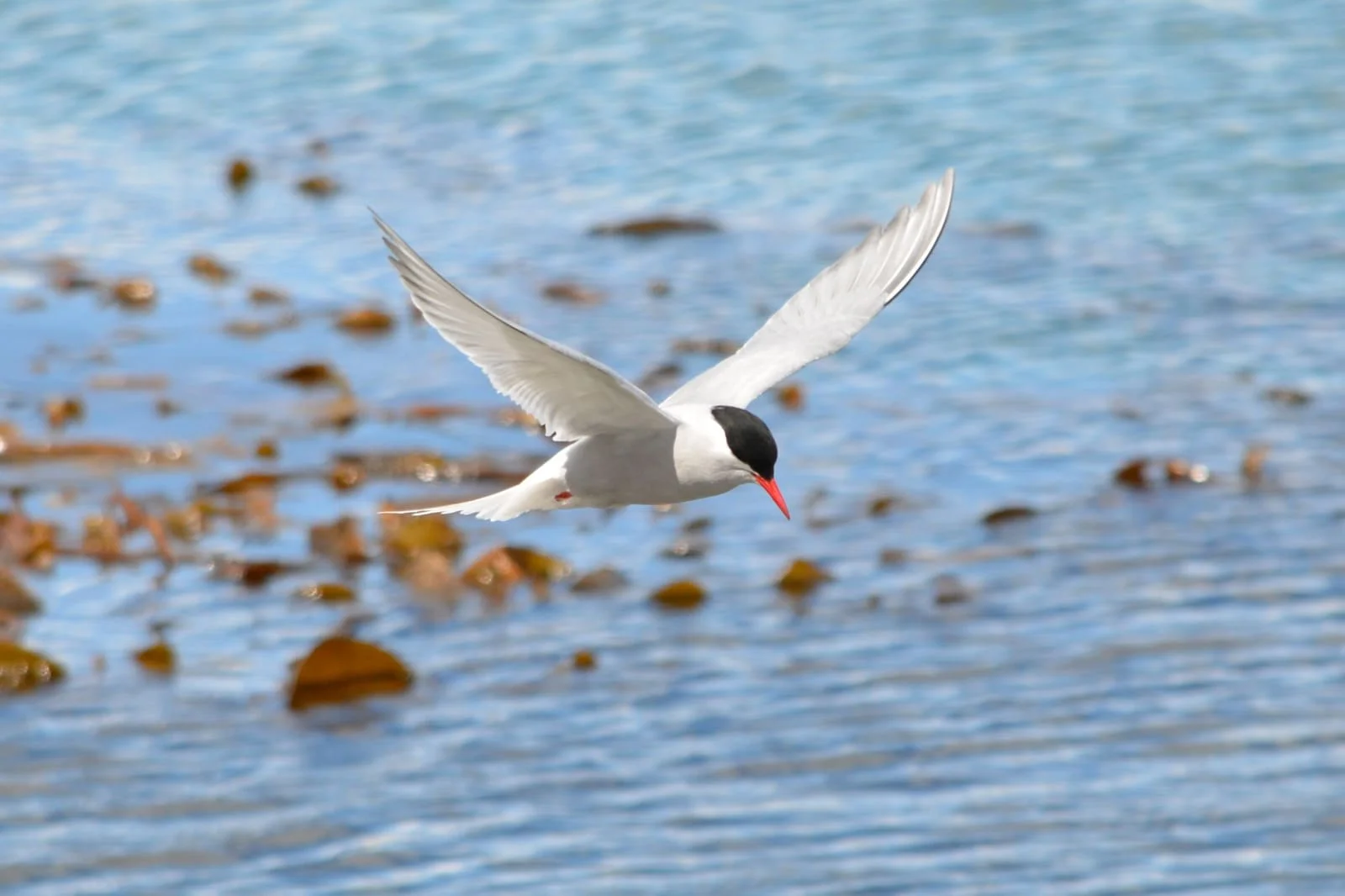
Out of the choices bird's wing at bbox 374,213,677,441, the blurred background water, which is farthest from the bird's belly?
the blurred background water

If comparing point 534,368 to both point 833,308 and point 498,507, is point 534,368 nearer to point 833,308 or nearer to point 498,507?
point 498,507

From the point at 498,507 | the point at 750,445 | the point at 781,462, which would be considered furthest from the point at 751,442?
the point at 781,462

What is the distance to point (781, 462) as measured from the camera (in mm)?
11602

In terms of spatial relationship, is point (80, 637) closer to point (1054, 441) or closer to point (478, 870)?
point (478, 870)

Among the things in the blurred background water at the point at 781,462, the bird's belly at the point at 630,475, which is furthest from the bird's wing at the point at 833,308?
the blurred background water at the point at 781,462

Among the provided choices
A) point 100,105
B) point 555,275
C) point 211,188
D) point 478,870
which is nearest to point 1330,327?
point 555,275

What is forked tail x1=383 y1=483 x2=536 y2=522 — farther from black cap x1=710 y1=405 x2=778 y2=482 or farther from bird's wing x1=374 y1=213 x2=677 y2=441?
black cap x1=710 y1=405 x2=778 y2=482

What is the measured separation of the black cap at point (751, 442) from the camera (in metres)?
5.17

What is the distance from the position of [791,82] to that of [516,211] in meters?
3.52

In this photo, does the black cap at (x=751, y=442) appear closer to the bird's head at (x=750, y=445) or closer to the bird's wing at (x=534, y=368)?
the bird's head at (x=750, y=445)

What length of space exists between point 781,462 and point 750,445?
6450mm

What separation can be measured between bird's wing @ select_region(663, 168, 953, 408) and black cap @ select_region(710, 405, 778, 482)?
0.69 meters

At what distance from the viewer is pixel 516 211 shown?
16.5 m

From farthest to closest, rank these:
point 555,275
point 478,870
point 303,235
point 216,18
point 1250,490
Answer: point 216,18 < point 303,235 < point 555,275 < point 1250,490 < point 478,870
